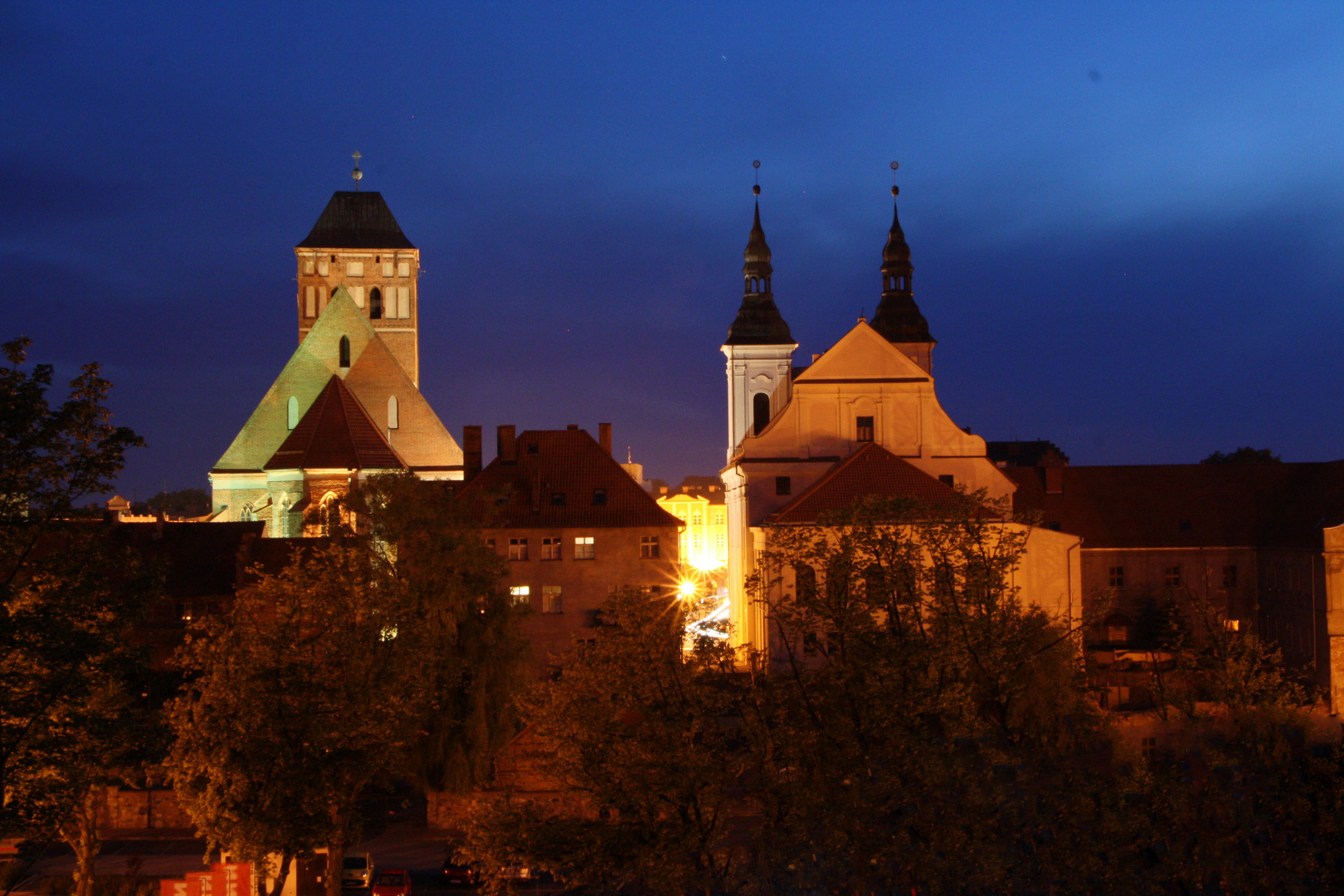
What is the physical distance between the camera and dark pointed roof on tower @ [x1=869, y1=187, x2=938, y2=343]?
6775 centimetres

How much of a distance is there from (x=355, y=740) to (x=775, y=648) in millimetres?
20348

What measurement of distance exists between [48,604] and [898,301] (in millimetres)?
55467

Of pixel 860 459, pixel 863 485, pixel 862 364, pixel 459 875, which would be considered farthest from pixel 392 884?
pixel 862 364

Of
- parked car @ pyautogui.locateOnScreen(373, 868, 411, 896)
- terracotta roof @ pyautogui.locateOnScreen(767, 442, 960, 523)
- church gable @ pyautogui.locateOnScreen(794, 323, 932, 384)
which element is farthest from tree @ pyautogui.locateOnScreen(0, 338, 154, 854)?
church gable @ pyautogui.locateOnScreen(794, 323, 932, 384)

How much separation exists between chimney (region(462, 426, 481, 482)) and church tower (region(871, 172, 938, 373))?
22499 millimetres

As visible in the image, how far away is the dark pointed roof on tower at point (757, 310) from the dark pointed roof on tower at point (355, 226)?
3482cm

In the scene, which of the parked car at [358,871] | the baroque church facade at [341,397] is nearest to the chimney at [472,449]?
the baroque church facade at [341,397]

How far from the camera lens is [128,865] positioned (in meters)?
29.0

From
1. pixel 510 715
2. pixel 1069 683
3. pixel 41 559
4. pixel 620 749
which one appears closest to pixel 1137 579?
pixel 1069 683

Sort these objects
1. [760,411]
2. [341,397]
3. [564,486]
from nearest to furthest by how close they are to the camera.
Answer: [564,486] < [341,397] < [760,411]

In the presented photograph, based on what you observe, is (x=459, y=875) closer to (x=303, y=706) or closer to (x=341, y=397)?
(x=303, y=706)

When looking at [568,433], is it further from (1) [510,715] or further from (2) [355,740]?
(2) [355,740]

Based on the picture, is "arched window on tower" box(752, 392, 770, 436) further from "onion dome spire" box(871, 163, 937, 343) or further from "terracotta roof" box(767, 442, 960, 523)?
"terracotta roof" box(767, 442, 960, 523)

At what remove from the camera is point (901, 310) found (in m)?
68.5
